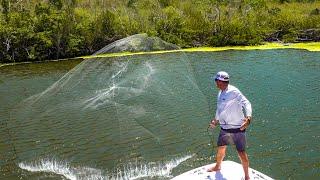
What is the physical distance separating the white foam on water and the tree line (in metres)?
35.6

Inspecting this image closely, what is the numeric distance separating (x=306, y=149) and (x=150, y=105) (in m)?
6.52

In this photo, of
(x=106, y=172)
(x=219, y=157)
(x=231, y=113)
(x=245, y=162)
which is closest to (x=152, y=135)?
(x=106, y=172)

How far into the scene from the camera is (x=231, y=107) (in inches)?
435

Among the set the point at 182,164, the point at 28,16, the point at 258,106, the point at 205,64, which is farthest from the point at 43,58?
the point at 182,164

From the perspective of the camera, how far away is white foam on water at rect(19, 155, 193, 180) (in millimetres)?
16641

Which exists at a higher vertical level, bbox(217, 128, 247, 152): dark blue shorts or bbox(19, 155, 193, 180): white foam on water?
bbox(217, 128, 247, 152): dark blue shorts

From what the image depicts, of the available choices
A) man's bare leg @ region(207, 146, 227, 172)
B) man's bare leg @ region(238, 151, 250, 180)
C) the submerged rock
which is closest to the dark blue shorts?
man's bare leg @ region(238, 151, 250, 180)

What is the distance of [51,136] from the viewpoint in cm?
1906

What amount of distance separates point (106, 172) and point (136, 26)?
4194cm

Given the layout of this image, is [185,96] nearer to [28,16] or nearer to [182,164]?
[182,164]

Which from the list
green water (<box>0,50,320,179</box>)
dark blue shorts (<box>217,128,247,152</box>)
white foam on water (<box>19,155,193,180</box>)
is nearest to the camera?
dark blue shorts (<box>217,128,247,152</box>)

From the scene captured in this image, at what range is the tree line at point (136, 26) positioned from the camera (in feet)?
174

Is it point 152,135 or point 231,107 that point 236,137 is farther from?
point 152,135

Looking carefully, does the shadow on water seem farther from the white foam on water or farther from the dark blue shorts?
the dark blue shorts
